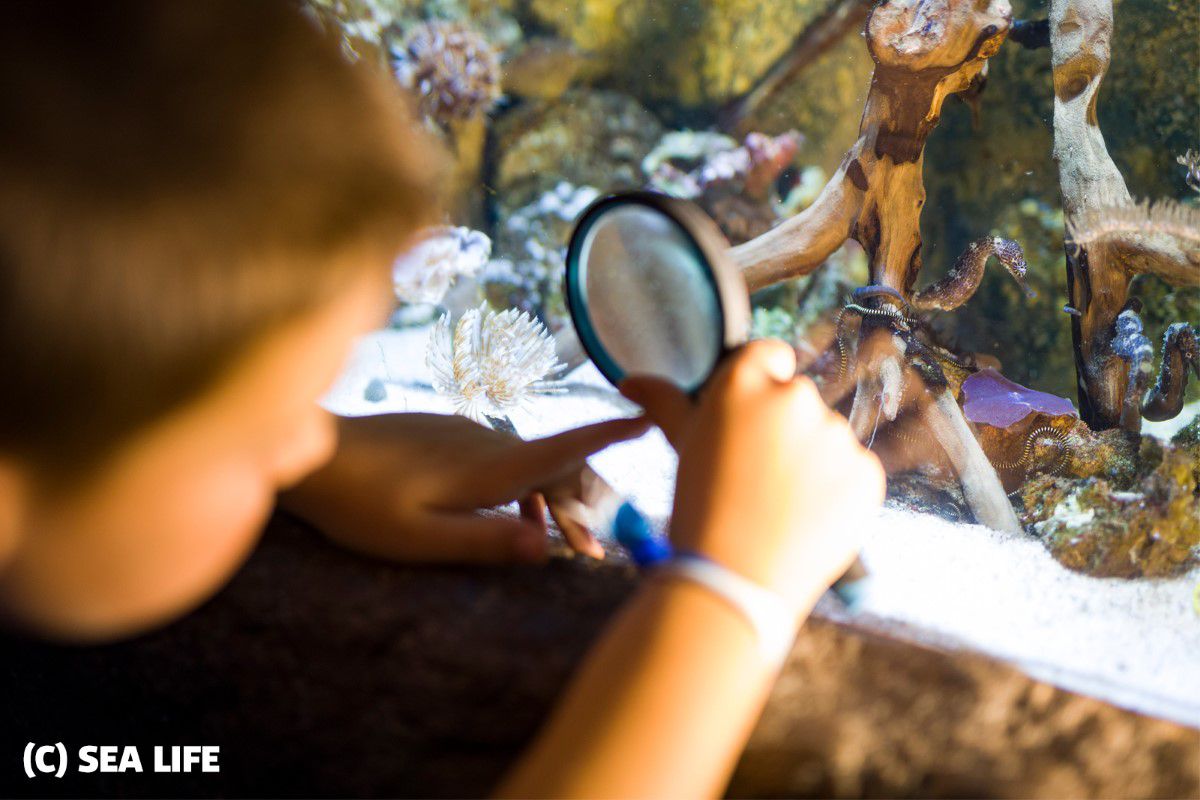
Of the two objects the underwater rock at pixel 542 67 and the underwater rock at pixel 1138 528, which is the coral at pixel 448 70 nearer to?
the underwater rock at pixel 542 67

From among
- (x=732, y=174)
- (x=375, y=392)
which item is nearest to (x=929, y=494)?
(x=732, y=174)

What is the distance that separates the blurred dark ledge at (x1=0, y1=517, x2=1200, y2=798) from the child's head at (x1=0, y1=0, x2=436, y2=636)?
25cm

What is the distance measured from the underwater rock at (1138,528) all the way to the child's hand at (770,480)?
1051mm

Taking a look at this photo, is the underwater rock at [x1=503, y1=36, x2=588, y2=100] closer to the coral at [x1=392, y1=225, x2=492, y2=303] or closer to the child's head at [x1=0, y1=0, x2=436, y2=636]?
the coral at [x1=392, y1=225, x2=492, y2=303]

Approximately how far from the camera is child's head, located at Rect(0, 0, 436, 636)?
493 millimetres

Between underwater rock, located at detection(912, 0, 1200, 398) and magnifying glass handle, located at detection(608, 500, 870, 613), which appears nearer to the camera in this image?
magnifying glass handle, located at detection(608, 500, 870, 613)

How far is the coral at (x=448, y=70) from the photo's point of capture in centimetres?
284

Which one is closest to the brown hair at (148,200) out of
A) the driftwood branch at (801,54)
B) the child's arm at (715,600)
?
the child's arm at (715,600)

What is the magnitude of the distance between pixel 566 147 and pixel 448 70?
550mm

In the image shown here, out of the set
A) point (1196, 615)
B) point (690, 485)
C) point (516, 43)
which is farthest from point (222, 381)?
point (516, 43)

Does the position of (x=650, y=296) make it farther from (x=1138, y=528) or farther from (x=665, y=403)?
(x=1138, y=528)

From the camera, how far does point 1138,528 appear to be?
151 cm

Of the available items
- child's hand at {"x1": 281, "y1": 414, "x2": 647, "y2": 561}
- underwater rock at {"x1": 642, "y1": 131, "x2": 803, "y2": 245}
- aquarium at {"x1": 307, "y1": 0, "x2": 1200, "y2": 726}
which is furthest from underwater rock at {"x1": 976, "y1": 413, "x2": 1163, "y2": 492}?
child's hand at {"x1": 281, "y1": 414, "x2": 647, "y2": 561}

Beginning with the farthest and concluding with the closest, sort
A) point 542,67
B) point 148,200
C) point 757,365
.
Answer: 1. point 542,67
2. point 757,365
3. point 148,200
